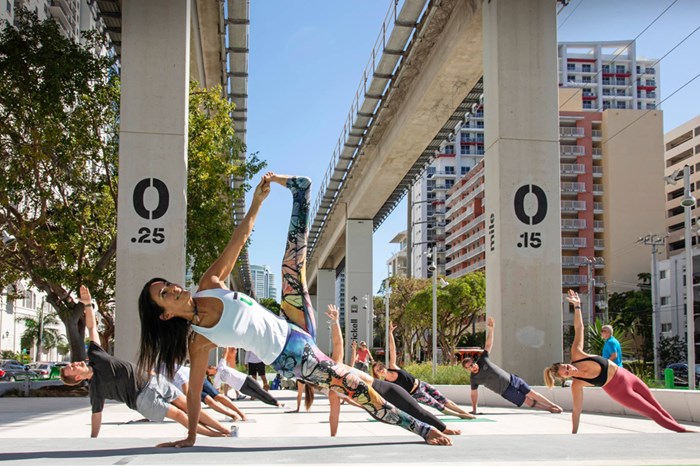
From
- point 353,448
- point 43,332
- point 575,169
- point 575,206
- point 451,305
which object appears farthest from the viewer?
point 575,169

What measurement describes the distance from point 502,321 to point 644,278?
227 feet

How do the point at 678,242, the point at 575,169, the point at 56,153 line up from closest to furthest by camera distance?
1. the point at 56,153
2. the point at 678,242
3. the point at 575,169

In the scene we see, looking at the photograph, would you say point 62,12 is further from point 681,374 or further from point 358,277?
point 681,374

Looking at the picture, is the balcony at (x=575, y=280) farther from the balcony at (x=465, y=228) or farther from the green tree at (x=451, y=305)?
the green tree at (x=451, y=305)

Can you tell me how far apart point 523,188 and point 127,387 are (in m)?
12.2

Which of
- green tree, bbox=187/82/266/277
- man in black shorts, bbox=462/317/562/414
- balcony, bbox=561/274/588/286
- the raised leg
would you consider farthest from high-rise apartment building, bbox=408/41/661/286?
the raised leg

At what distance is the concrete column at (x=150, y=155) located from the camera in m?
18.0

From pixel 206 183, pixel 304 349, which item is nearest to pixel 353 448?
pixel 304 349

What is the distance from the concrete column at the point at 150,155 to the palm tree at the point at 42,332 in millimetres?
51682

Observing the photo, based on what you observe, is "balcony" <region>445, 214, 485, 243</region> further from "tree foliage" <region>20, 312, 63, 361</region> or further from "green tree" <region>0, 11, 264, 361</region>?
"green tree" <region>0, 11, 264, 361</region>

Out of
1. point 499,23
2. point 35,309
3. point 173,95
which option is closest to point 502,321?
point 499,23

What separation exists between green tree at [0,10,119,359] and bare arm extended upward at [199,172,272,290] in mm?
16501

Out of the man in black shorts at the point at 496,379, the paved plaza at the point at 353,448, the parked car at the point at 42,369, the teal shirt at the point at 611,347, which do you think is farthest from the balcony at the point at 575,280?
the paved plaza at the point at 353,448

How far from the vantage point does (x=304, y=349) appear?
640cm
